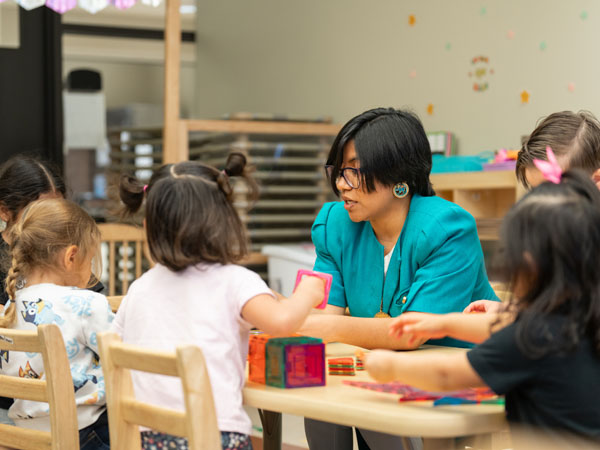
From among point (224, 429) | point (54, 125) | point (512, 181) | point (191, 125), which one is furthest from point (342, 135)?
point (54, 125)

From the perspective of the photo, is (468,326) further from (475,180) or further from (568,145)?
(475,180)

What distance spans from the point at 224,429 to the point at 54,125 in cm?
312

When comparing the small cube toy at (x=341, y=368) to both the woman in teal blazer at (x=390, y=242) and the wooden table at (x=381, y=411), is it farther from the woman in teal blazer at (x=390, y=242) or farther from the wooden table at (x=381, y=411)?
the woman in teal blazer at (x=390, y=242)

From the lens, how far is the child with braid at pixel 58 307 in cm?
179

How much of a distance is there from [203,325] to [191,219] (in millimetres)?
183

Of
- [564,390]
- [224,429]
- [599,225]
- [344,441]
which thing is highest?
[599,225]

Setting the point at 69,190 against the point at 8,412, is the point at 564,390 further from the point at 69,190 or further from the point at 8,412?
the point at 69,190

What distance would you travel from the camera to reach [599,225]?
1208mm

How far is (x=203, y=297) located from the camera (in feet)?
4.73

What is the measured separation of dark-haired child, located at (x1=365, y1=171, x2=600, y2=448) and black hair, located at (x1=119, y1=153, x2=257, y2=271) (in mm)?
449

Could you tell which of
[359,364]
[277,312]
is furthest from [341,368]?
[277,312]

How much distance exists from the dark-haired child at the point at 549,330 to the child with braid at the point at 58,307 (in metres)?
0.84

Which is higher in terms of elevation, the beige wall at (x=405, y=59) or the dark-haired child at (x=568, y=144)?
the beige wall at (x=405, y=59)

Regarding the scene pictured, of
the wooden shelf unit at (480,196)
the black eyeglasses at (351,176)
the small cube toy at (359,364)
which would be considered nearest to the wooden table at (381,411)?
the small cube toy at (359,364)
